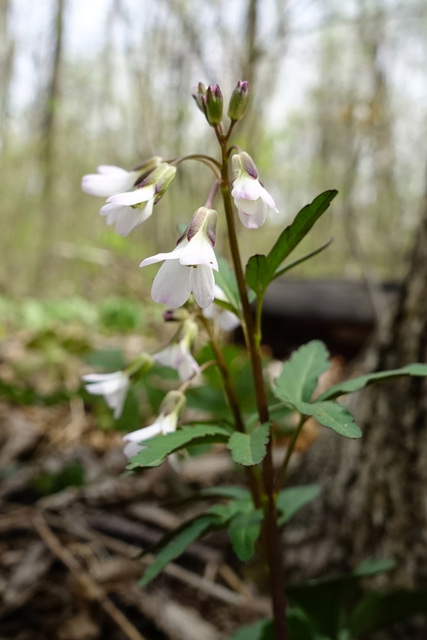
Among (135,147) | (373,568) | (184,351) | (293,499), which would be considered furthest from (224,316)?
(135,147)

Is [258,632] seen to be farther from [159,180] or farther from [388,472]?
[159,180]

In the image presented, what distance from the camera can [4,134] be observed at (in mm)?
13578

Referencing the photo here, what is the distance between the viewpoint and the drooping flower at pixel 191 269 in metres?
0.71

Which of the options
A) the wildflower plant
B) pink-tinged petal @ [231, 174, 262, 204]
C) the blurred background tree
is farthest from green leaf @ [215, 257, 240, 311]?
Answer: the blurred background tree

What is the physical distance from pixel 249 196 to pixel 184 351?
1.17ft

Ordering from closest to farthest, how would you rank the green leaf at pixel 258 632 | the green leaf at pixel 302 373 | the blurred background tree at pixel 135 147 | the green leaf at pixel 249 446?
the green leaf at pixel 249 446 < the green leaf at pixel 302 373 < the green leaf at pixel 258 632 < the blurred background tree at pixel 135 147

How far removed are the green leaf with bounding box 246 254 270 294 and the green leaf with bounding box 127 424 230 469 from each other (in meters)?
0.23

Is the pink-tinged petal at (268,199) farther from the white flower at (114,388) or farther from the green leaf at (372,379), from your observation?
the white flower at (114,388)

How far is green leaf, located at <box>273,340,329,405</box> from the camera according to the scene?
88 cm

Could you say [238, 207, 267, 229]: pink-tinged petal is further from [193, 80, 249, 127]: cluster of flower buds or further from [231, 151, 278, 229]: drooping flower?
[193, 80, 249, 127]: cluster of flower buds

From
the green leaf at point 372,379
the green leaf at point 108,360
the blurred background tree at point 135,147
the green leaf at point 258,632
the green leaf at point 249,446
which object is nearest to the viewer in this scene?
the green leaf at point 249,446

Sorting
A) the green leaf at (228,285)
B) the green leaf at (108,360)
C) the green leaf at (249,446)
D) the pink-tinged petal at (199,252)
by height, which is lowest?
the green leaf at (108,360)

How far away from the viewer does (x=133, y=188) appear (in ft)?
2.93

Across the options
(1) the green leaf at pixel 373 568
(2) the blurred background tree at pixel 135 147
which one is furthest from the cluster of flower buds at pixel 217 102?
(2) the blurred background tree at pixel 135 147
